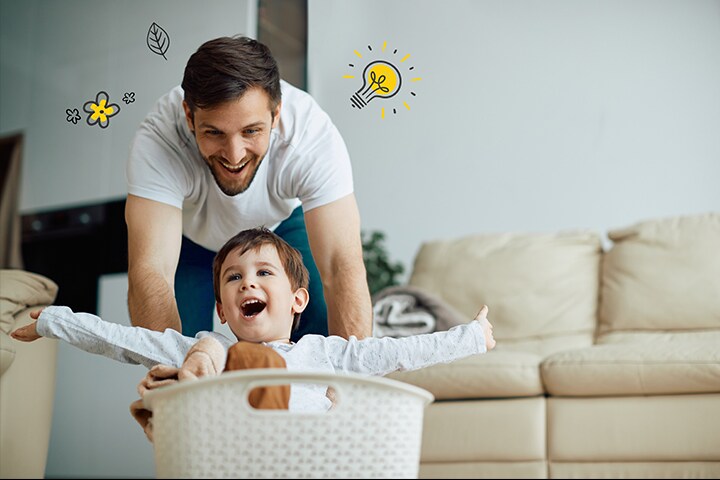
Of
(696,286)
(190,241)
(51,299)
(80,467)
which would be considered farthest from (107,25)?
(696,286)

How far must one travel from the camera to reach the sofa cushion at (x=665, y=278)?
2330 mm

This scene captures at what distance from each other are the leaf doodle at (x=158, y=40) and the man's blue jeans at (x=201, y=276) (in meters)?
0.35

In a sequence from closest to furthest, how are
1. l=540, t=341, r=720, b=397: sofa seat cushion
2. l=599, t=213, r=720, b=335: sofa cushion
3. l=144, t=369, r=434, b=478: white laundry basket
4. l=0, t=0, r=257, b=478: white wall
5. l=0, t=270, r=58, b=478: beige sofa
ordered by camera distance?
l=144, t=369, r=434, b=478: white laundry basket → l=0, t=0, r=257, b=478: white wall → l=0, t=270, r=58, b=478: beige sofa → l=540, t=341, r=720, b=397: sofa seat cushion → l=599, t=213, r=720, b=335: sofa cushion

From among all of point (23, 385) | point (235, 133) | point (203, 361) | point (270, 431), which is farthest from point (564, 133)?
point (270, 431)

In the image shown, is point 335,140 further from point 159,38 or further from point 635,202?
point 635,202

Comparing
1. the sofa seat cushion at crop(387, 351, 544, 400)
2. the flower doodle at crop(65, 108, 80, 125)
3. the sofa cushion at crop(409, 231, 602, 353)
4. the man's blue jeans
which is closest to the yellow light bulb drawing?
the man's blue jeans

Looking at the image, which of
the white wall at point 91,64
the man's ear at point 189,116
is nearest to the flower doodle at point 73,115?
the white wall at point 91,64

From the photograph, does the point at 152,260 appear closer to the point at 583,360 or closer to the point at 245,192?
the point at 245,192

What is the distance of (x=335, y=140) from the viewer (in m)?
1.47

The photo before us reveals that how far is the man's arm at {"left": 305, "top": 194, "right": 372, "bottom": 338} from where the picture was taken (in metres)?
1.42

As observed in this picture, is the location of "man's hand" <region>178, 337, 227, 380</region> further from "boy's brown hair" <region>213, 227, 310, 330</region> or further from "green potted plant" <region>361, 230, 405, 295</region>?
"green potted plant" <region>361, 230, 405, 295</region>

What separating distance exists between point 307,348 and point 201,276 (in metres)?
0.49

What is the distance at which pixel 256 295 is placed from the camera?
3.89 ft

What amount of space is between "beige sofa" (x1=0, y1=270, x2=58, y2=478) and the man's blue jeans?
0.53 metres
